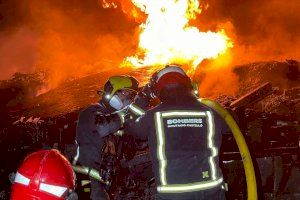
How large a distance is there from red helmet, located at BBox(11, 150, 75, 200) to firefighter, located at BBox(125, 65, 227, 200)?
1.12 metres

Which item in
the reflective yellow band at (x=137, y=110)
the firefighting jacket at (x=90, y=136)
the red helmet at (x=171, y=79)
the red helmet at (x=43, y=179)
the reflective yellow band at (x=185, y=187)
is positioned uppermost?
the red helmet at (x=171, y=79)

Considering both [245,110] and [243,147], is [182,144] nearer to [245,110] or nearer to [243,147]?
[243,147]

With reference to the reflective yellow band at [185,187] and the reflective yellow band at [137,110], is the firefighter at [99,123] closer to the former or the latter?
the reflective yellow band at [137,110]

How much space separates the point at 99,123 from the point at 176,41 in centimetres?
1536

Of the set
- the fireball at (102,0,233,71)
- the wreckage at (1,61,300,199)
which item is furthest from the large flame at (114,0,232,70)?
the wreckage at (1,61,300,199)

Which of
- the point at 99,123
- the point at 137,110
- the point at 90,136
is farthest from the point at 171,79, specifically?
the point at 90,136

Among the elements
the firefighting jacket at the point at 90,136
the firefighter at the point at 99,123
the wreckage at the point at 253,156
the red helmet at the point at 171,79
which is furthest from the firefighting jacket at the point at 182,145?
the wreckage at the point at 253,156

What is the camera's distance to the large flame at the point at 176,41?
1848cm

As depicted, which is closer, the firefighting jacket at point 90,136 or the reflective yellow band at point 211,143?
the reflective yellow band at point 211,143

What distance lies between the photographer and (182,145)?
157 inches

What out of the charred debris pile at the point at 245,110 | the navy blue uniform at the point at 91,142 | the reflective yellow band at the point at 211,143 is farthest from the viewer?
the charred debris pile at the point at 245,110

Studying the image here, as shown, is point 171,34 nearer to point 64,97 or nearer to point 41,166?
point 64,97

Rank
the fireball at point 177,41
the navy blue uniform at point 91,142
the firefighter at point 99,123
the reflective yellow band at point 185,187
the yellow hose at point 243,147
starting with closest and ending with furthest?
1. the reflective yellow band at point 185,187
2. the yellow hose at point 243,147
3. the firefighter at point 99,123
4. the navy blue uniform at point 91,142
5. the fireball at point 177,41

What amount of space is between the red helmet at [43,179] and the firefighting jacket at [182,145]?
43.8 inches
